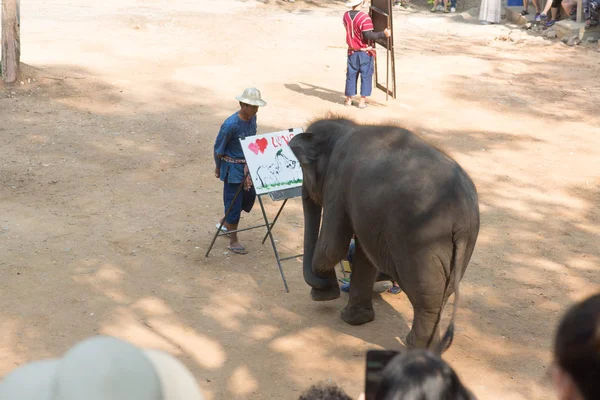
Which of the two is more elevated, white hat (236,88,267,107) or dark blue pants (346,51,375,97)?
white hat (236,88,267,107)

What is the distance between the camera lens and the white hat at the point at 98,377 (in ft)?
4.83

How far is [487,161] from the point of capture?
9.92 meters

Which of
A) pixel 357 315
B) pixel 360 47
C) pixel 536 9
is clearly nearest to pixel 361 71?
pixel 360 47

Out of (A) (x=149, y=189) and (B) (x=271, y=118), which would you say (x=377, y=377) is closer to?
(A) (x=149, y=189)

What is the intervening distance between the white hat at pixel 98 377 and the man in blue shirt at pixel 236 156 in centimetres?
535

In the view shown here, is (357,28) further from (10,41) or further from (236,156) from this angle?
(10,41)

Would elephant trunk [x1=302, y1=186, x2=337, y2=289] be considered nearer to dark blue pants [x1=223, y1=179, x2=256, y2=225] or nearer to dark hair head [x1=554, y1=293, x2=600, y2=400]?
dark blue pants [x1=223, y1=179, x2=256, y2=225]

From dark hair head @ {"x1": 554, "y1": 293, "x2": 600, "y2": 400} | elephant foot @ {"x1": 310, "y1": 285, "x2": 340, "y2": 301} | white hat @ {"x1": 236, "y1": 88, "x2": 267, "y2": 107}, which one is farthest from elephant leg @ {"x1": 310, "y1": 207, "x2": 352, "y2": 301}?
dark hair head @ {"x1": 554, "y1": 293, "x2": 600, "y2": 400}

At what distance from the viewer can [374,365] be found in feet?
7.13

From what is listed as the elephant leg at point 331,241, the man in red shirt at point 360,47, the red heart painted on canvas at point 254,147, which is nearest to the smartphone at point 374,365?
the elephant leg at point 331,241

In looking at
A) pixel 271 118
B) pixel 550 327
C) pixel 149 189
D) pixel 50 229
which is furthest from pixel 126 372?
pixel 271 118

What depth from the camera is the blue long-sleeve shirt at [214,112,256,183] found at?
277 inches

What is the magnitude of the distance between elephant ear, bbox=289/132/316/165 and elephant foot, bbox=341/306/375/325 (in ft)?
4.14

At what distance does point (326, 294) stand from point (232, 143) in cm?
187
